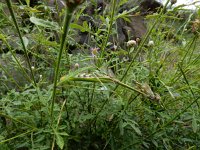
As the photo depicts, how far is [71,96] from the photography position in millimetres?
1047

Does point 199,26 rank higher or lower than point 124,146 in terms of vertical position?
higher

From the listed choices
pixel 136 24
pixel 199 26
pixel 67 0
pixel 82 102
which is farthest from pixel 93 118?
pixel 136 24

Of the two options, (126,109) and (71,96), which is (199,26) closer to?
(126,109)

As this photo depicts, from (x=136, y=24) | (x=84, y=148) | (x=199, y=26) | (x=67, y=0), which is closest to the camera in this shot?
(x=67, y=0)

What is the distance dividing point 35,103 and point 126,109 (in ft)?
1.06

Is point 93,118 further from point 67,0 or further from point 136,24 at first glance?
point 136,24

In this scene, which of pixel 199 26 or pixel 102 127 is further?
pixel 102 127

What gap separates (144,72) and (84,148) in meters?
0.35

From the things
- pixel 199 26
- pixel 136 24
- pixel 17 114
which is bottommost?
pixel 136 24

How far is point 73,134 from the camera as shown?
3.47 ft

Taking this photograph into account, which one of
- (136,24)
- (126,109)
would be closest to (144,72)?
(126,109)

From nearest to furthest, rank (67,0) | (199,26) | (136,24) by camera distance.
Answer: (67,0) < (199,26) < (136,24)

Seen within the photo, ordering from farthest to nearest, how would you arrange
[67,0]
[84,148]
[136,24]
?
1. [136,24]
2. [84,148]
3. [67,0]

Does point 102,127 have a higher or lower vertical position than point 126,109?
lower
